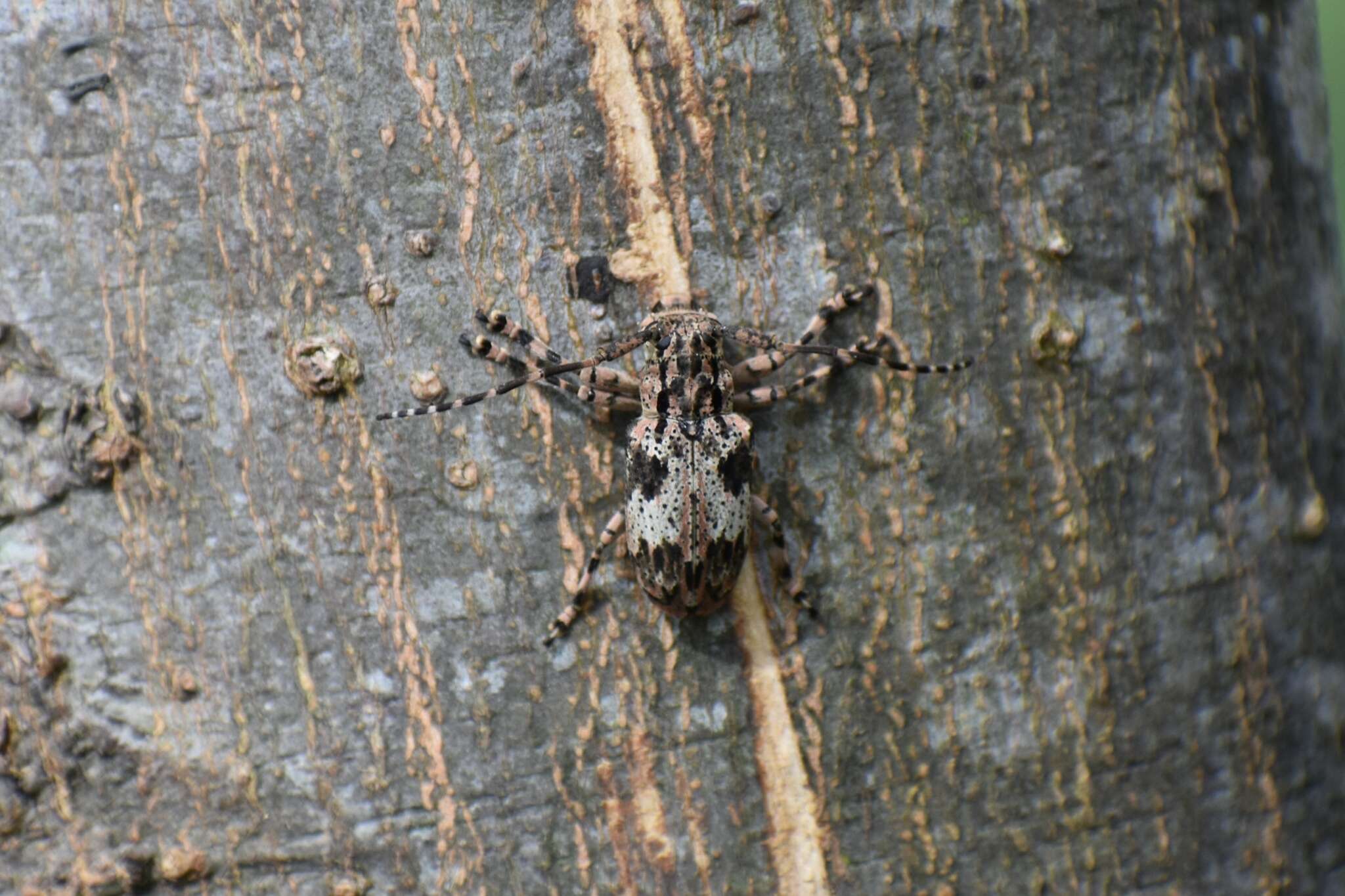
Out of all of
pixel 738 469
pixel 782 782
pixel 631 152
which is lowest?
pixel 782 782

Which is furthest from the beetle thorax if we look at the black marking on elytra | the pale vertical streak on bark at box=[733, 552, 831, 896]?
the pale vertical streak on bark at box=[733, 552, 831, 896]

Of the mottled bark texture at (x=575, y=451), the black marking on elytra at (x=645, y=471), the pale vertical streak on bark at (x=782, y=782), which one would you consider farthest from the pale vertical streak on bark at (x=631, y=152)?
the pale vertical streak on bark at (x=782, y=782)

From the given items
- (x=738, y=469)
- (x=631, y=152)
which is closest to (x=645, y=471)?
(x=738, y=469)

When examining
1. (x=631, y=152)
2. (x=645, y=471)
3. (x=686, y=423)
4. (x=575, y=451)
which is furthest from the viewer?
(x=686, y=423)

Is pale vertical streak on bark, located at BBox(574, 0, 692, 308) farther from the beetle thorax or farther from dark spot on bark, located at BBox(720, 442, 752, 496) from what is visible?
dark spot on bark, located at BBox(720, 442, 752, 496)

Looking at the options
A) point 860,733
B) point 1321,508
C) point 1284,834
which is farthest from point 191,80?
point 1284,834

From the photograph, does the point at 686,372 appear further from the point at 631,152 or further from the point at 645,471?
the point at 631,152
